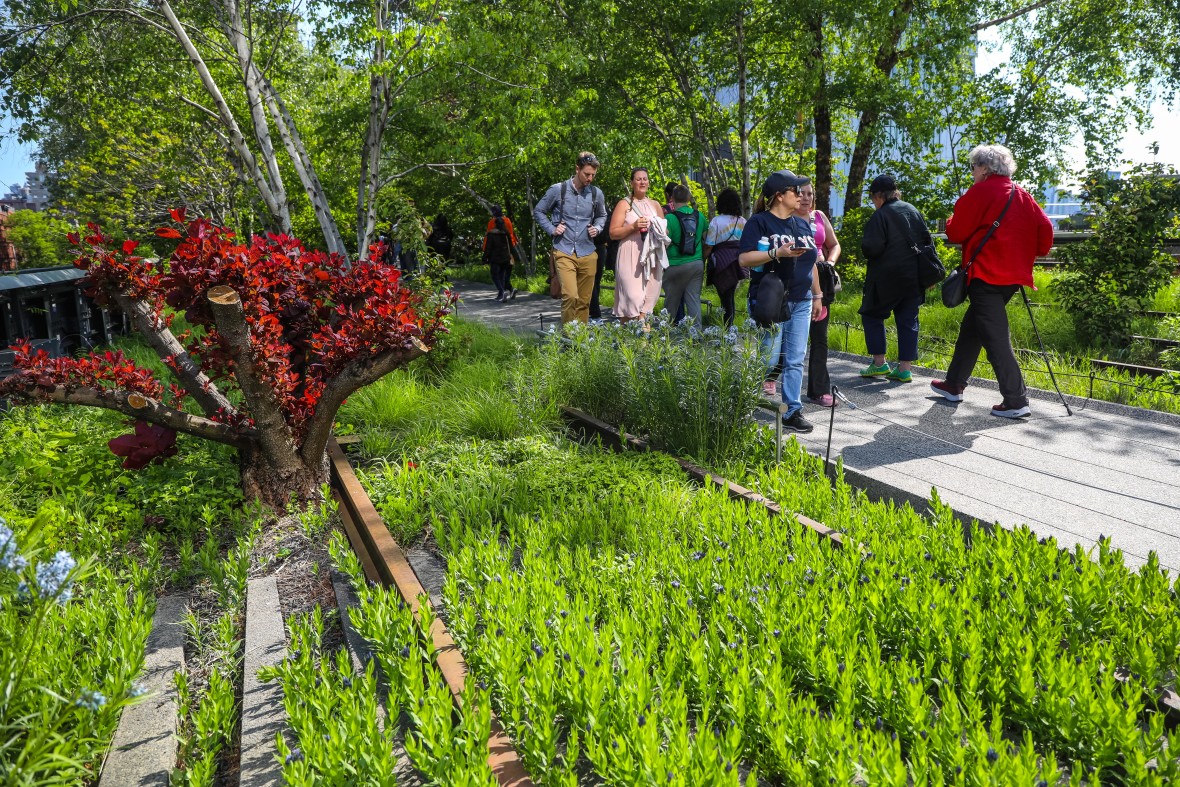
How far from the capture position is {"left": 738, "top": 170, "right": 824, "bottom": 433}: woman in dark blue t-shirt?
621 cm

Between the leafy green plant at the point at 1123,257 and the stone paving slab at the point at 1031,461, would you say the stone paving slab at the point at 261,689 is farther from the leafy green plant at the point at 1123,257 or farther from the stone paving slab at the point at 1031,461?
the leafy green plant at the point at 1123,257

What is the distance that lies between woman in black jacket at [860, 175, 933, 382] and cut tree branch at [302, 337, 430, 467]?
4.74 m

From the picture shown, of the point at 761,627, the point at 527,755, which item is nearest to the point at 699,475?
the point at 761,627

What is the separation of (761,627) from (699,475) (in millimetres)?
2262

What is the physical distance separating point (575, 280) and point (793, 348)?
10.9 ft

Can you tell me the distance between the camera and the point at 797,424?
21.0ft

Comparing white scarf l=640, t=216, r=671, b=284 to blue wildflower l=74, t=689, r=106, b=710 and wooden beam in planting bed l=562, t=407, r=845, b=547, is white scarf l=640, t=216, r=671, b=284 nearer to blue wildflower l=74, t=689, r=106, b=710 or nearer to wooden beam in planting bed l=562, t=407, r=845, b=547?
wooden beam in planting bed l=562, t=407, r=845, b=547

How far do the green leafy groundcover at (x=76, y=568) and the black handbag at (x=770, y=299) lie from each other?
3899 millimetres

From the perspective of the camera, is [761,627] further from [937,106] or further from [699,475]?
[937,106]

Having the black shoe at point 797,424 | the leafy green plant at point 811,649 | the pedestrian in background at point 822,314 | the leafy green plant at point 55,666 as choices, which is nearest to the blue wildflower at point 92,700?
the leafy green plant at point 55,666

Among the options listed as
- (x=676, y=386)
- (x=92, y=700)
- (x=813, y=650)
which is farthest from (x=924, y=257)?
(x=92, y=700)

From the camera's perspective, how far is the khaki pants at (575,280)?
8.91 m

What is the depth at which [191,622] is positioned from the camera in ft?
12.0

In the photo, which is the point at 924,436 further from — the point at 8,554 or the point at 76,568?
the point at 8,554
